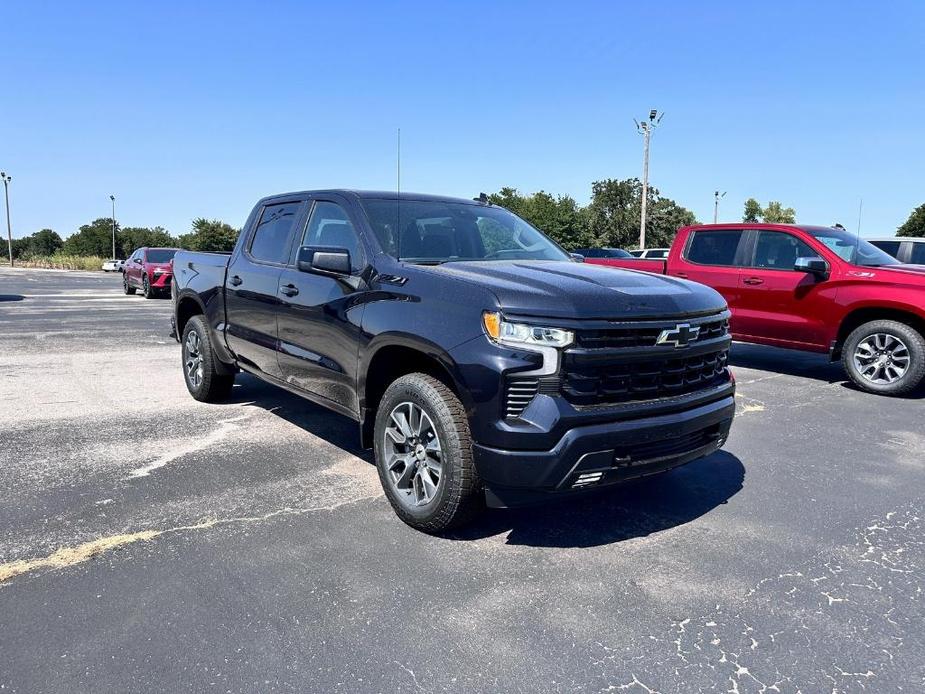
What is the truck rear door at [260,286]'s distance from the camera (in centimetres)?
489

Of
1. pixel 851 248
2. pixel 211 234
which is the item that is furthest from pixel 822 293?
pixel 211 234

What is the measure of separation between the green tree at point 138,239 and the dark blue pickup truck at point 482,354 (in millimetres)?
100091

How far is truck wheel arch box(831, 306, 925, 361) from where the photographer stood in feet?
23.7

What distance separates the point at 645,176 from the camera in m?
30.9

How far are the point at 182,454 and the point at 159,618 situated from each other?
7.36ft

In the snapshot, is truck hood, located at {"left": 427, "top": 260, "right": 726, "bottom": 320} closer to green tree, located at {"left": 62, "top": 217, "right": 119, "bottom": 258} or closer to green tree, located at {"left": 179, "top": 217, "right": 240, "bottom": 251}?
green tree, located at {"left": 179, "top": 217, "right": 240, "bottom": 251}

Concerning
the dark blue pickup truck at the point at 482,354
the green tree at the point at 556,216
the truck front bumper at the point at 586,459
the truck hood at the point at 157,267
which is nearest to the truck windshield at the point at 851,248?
the dark blue pickup truck at the point at 482,354

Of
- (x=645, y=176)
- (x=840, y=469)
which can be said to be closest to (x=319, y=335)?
(x=840, y=469)

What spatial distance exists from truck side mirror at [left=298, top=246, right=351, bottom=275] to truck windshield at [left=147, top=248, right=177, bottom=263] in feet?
61.1

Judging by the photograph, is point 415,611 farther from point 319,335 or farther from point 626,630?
point 319,335

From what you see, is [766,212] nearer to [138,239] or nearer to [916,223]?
[916,223]

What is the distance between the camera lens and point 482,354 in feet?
10.1

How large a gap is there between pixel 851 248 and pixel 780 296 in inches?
38.4

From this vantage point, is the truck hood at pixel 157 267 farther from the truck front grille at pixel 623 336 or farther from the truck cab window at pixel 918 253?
the truck front grille at pixel 623 336
